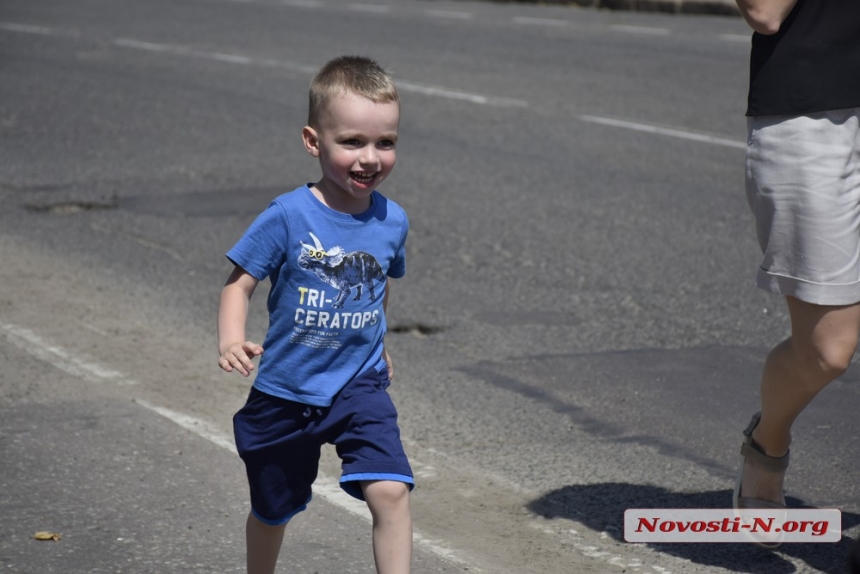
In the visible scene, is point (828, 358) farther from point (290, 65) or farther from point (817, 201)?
point (290, 65)

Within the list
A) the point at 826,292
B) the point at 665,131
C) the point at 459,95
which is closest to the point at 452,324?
the point at 826,292

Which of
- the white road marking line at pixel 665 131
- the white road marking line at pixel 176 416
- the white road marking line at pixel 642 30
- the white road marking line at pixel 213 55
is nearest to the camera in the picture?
the white road marking line at pixel 176 416

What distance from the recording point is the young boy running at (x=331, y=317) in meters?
3.18

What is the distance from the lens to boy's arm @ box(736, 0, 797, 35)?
353 cm

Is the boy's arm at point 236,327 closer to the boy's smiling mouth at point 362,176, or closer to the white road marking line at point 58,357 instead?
the boy's smiling mouth at point 362,176

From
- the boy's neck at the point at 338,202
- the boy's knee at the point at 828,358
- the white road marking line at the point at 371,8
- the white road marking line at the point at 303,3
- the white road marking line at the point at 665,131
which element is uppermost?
the boy's neck at the point at 338,202

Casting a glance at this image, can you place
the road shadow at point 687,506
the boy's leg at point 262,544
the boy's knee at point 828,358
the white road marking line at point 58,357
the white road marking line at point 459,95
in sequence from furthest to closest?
the white road marking line at point 459,95 → the white road marking line at point 58,357 → the road shadow at point 687,506 → the boy's knee at point 828,358 → the boy's leg at point 262,544

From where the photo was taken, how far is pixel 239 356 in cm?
308

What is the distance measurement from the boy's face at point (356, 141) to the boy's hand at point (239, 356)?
1.47 feet

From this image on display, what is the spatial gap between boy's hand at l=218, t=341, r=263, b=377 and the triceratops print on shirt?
0.17m

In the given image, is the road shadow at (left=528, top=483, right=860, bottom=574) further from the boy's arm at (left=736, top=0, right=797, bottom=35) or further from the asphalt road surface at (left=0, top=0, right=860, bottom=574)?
the boy's arm at (left=736, top=0, right=797, bottom=35)

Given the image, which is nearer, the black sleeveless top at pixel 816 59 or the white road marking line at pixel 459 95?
the black sleeveless top at pixel 816 59

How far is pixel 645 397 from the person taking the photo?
524cm

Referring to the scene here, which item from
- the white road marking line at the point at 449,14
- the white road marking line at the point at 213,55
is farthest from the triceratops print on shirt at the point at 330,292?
the white road marking line at the point at 449,14
